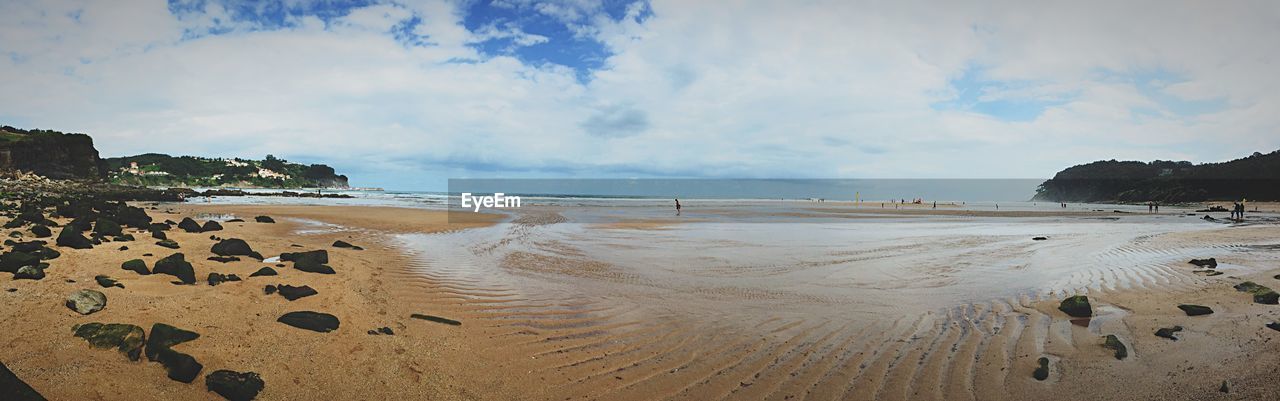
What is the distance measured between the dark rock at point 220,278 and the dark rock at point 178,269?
22 centimetres

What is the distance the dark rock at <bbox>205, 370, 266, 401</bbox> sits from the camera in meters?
4.75

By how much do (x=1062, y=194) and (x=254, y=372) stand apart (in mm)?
209580

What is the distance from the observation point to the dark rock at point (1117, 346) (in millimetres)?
6590

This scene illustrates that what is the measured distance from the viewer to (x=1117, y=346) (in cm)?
682

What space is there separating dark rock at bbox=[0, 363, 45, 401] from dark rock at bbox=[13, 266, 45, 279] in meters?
5.47

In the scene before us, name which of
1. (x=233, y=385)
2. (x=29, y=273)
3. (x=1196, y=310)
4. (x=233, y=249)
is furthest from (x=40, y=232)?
(x=1196, y=310)

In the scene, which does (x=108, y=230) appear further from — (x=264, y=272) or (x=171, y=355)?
(x=171, y=355)

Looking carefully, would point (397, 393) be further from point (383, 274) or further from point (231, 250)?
point (231, 250)

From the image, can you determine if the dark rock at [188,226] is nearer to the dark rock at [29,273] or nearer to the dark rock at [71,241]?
the dark rock at [71,241]

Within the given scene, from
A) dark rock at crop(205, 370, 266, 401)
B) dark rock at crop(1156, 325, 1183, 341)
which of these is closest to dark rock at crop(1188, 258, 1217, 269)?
dark rock at crop(1156, 325, 1183, 341)

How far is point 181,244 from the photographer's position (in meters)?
13.0

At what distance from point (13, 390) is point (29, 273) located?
5.76m

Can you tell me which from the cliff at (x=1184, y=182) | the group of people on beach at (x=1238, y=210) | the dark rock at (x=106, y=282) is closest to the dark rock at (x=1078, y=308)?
the dark rock at (x=106, y=282)

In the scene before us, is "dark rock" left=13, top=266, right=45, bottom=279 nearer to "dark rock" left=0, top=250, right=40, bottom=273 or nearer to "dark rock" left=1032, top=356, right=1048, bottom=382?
"dark rock" left=0, top=250, right=40, bottom=273
